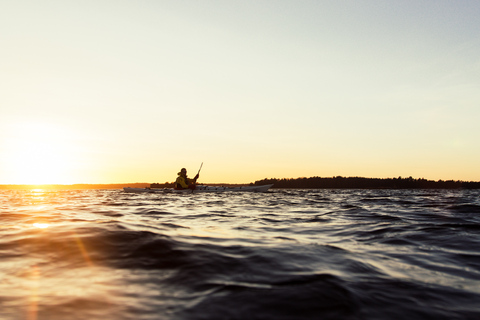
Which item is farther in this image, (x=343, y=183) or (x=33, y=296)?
(x=343, y=183)

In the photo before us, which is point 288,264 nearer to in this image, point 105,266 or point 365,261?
point 365,261

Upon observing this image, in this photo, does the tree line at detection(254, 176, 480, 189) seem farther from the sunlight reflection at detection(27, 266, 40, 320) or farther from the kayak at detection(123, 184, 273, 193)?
the sunlight reflection at detection(27, 266, 40, 320)

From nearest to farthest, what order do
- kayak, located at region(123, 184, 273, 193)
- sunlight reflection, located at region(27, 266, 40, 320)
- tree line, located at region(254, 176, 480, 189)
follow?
sunlight reflection, located at region(27, 266, 40, 320) → kayak, located at region(123, 184, 273, 193) → tree line, located at region(254, 176, 480, 189)

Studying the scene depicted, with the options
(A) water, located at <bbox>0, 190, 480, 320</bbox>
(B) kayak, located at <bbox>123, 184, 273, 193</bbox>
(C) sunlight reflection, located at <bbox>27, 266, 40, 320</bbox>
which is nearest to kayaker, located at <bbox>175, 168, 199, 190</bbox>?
(B) kayak, located at <bbox>123, 184, 273, 193</bbox>

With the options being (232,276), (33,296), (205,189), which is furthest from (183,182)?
(33,296)

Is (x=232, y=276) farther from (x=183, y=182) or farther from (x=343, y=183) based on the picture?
(x=343, y=183)

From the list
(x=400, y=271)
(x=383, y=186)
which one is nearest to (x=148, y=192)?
(x=400, y=271)

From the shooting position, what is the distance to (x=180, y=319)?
8.19 feet

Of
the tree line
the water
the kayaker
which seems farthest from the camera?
the tree line

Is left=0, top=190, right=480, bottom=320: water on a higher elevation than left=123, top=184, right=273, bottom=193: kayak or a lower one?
lower

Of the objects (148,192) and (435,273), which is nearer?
(435,273)

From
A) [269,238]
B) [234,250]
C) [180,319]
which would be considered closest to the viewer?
[180,319]

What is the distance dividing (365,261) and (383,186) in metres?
87.1

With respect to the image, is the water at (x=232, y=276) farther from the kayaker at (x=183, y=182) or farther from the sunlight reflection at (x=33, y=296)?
the kayaker at (x=183, y=182)
